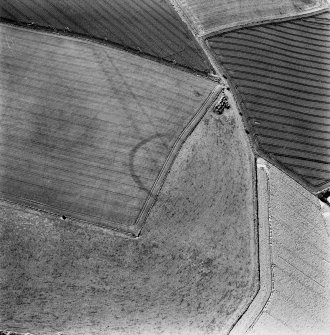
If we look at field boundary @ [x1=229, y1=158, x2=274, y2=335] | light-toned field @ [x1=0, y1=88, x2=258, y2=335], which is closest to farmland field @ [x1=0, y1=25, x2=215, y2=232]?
light-toned field @ [x1=0, y1=88, x2=258, y2=335]

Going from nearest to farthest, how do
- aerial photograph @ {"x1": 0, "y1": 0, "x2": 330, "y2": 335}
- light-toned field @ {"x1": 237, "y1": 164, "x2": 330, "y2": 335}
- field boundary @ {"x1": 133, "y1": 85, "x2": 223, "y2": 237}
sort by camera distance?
aerial photograph @ {"x1": 0, "y1": 0, "x2": 330, "y2": 335} < light-toned field @ {"x1": 237, "y1": 164, "x2": 330, "y2": 335} < field boundary @ {"x1": 133, "y1": 85, "x2": 223, "y2": 237}

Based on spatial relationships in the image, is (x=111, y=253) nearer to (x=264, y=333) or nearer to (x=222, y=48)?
(x=264, y=333)

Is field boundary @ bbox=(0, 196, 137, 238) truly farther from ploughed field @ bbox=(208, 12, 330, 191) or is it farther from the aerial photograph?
ploughed field @ bbox=(208, 12, 330, 191)

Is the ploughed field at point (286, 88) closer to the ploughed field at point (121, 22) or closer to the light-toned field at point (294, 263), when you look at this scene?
the light-toned field at point (294, 263)

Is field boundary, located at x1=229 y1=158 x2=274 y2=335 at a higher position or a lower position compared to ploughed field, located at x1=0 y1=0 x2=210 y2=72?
lower

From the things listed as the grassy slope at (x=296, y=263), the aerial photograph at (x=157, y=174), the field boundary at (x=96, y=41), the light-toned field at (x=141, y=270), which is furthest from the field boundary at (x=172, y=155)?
the grassy slope at (x=296, y=263)

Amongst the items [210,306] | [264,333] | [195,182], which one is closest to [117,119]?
[195,182]

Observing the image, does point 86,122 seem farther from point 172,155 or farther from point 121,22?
point 121,22
